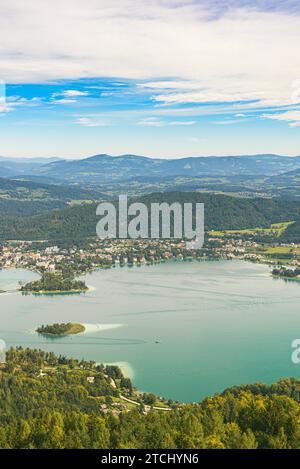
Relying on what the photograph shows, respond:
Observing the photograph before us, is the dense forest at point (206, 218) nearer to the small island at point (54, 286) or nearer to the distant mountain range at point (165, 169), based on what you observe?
the small island at point (54, 286)


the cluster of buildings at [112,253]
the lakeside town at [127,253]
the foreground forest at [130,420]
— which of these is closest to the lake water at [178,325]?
the foreground forest at [130,420]

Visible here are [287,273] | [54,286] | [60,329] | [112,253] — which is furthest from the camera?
[112,253]

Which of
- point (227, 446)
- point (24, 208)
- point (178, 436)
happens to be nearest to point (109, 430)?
point (178, 436)

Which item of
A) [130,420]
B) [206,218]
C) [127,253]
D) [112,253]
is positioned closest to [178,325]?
[130,420]

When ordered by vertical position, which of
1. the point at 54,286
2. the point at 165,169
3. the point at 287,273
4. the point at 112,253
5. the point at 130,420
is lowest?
the point at 130,420

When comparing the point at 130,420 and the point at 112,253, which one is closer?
the point at 130,420

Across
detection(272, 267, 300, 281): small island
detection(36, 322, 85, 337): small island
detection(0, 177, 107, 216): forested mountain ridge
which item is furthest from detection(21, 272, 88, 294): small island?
detection(0, 177, 107, 216): forested mountain ridge

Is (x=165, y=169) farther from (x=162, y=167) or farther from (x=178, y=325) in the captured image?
(x=178, y=325)

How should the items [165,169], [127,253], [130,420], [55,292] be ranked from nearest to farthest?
[130,420] → [55,292] → [127,253] → [165,169]
